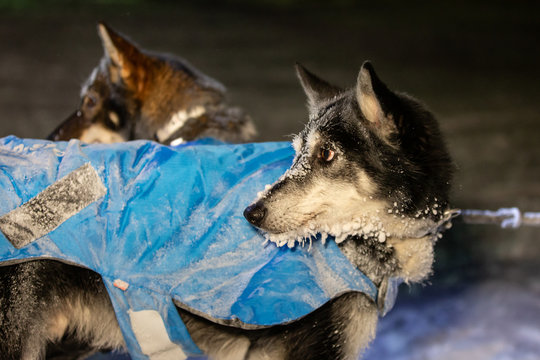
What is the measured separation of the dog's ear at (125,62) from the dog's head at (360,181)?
3.98 feet

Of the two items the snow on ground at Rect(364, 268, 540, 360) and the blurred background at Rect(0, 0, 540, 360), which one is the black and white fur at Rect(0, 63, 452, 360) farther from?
the blurred background at Rect(0, 0, 540, 360)

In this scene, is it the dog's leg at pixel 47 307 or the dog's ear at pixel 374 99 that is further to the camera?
the dog's leg at pixel 47 307

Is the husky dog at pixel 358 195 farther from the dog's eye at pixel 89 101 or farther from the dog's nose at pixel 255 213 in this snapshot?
the dog's eye at pixel 89 101

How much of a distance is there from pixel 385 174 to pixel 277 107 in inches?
176

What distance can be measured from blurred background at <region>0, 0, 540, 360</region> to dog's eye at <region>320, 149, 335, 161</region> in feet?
4.75

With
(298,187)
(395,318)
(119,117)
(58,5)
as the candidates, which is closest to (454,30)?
(58,5)

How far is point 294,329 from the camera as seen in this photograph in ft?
5.01

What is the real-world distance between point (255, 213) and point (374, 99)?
1.50 feet

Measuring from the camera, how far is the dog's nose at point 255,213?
143 centimetres

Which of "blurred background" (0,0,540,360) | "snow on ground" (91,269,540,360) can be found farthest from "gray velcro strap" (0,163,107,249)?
"blurred background" (0,0,540,360)

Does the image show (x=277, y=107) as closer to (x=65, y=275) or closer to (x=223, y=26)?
(x=223, y=26)

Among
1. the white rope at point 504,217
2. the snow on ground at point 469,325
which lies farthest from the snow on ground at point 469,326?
the white rope at point 504,217

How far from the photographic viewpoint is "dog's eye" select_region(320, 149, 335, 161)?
1450 millimetres

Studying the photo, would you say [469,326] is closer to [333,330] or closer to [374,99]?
[333,330]
